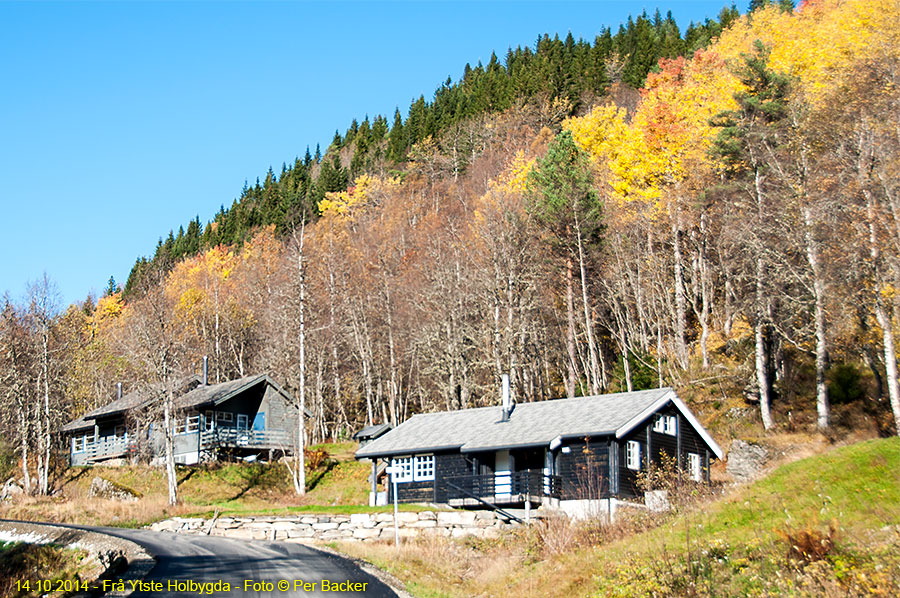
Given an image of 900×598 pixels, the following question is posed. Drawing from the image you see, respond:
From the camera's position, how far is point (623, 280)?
4856 cm

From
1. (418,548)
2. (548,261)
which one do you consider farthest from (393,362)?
(418,548)

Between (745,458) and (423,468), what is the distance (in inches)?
546

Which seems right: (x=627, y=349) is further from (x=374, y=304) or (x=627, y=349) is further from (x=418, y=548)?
(x=418, y=548)

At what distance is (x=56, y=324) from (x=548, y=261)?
106 feet

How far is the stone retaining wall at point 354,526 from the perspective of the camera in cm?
2784

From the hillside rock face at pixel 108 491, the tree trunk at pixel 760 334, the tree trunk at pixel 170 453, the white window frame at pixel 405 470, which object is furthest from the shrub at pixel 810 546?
the hillside rock face at pixel 108 491

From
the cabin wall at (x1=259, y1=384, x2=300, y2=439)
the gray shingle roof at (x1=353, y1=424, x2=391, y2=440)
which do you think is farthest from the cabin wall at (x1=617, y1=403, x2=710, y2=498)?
the cabin wall at (x1=259, y1=384, x2=300, y2=439)

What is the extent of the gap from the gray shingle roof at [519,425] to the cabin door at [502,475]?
1.03m

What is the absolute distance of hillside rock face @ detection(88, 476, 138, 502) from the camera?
4184 centimetres

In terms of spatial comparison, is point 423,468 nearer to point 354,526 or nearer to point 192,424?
point 354,526

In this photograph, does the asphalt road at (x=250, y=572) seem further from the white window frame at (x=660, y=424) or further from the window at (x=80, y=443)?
the window at (x=80, y=443)

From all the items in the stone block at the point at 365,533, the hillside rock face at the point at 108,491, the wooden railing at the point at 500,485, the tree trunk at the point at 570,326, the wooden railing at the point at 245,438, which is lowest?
the stone block at the point at 365,533

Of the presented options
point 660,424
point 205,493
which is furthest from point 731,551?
point 205,493

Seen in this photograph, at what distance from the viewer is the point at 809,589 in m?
13.2
